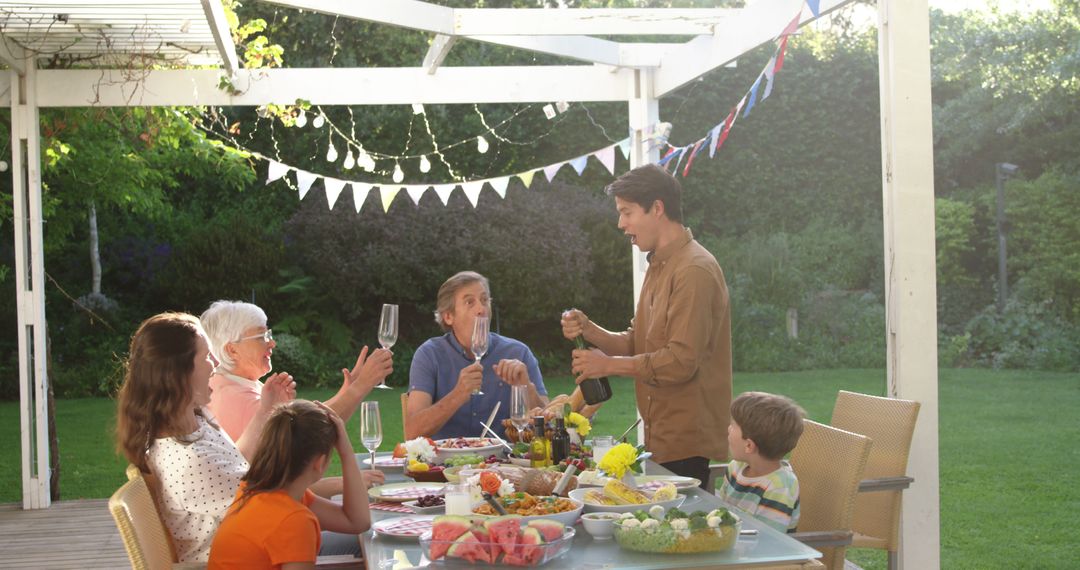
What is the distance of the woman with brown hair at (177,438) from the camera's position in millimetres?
2691

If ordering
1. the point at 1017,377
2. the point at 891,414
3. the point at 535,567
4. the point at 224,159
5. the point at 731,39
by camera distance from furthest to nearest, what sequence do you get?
the point at 1017,377
the point at 224,159
the point at 731,39
the point at 891,414
the point at 535,567

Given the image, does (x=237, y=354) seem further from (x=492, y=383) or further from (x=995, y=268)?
(x=995, y=268)

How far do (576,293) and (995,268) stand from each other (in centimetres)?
418

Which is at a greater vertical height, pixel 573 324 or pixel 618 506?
pixel 573 324

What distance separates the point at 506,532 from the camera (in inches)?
83.1

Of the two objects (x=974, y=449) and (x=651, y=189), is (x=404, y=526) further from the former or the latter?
(x=974, y=449)

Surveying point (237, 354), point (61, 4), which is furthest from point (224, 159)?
point (237, 354)

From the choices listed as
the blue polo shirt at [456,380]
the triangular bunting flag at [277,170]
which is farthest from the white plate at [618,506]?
the triangular bunting flag at [277,170]

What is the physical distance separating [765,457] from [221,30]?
3.21 m

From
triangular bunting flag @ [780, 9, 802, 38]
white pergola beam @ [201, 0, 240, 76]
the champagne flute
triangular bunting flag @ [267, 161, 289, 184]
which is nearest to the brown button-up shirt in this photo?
the champagne flute

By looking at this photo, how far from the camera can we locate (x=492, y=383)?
4.08 metres

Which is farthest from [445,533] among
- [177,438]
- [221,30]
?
[221,30]

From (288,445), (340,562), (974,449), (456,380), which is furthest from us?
(974,449)

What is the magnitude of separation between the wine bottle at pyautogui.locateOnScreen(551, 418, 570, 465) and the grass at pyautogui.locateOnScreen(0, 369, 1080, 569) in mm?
2895
